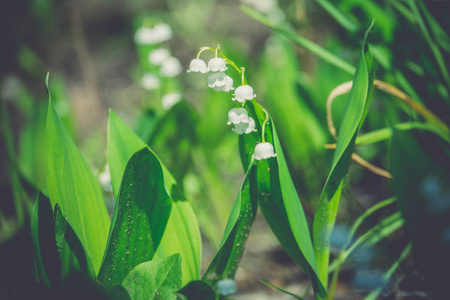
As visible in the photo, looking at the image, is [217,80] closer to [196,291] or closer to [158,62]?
[196,291]

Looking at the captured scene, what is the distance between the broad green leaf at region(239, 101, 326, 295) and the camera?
29.2 inches

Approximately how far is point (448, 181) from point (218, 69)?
51 centimetres

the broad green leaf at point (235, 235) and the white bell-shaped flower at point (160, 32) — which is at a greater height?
the white bell-shaped flower at point (160, 32)

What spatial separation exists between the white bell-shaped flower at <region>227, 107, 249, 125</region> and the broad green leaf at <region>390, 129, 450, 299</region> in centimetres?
30

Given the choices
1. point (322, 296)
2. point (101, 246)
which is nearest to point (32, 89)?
point (101, 246)

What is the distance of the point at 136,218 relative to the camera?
2.49 feet

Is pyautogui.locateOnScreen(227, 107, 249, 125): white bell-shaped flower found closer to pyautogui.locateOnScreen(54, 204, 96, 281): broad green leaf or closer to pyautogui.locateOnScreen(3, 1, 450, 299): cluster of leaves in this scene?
pyautogui.locateOnScreen(3, 1, 450, 299): cluster of leaves

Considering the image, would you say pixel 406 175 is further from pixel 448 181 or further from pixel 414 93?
pixel 414 93

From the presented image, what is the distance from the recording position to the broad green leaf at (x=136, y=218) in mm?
729

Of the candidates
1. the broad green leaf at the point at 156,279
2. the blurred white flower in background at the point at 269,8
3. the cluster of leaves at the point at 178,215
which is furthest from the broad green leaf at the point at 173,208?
the blurred white flower in background at the point at 269,8

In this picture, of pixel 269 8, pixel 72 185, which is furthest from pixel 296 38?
pixel 269 8

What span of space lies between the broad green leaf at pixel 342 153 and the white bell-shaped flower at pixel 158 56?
0.87m

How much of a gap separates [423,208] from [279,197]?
0.93 feet

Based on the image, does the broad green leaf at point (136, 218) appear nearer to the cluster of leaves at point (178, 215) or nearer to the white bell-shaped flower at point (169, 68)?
the cluster of leaves at point (178, 215)
